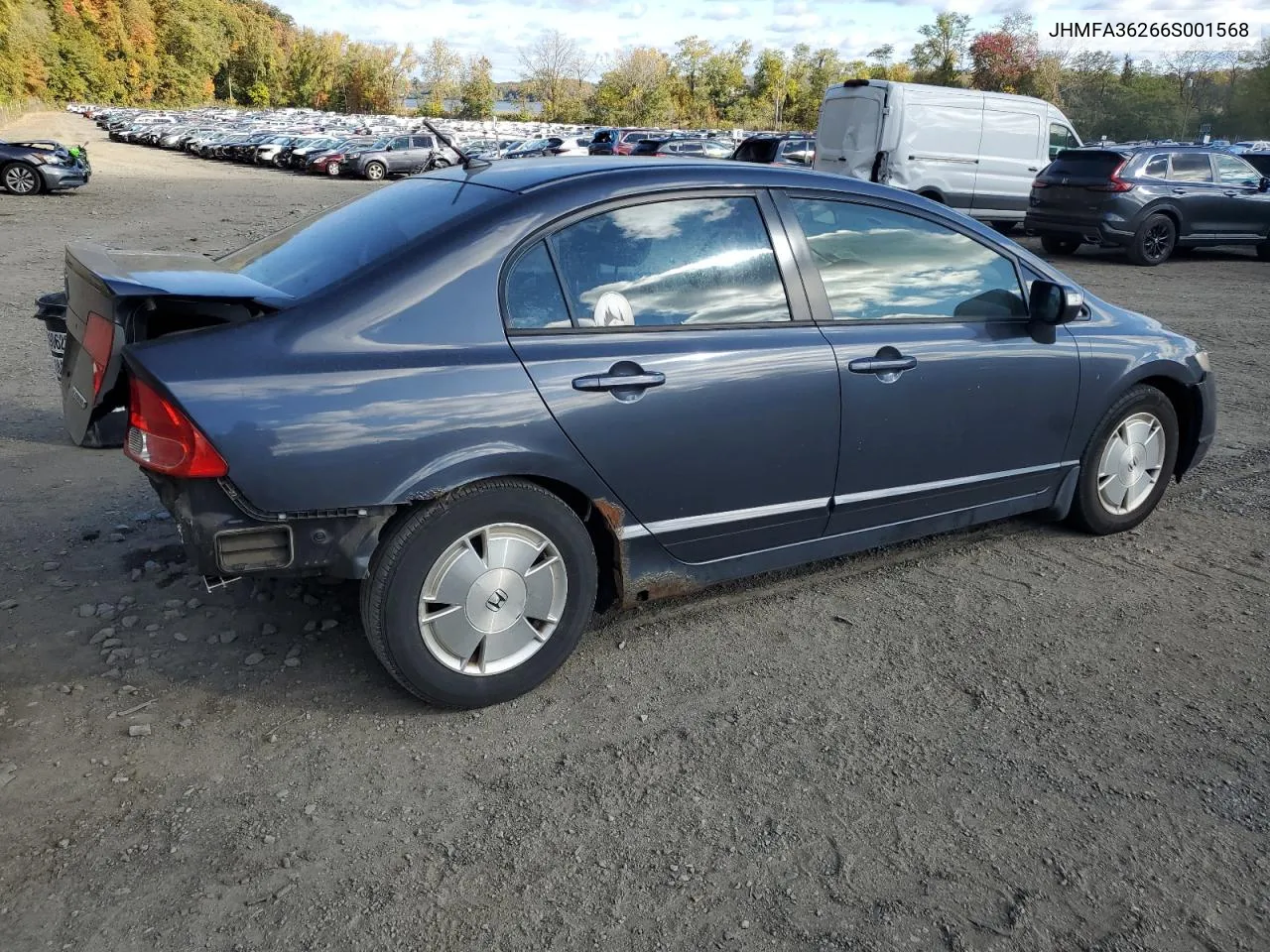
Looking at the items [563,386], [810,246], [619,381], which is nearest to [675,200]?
[810,246]

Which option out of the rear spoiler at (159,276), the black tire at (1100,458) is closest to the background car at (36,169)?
the rear spoiler at (159,276)

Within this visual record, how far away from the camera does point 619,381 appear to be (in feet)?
10.8

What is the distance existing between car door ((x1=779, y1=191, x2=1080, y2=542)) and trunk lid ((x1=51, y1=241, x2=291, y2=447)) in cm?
193

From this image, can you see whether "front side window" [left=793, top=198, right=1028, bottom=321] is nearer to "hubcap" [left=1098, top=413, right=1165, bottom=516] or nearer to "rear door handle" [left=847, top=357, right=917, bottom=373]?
"rear door handle" [left=847, top=357, right=917, bottom=373]

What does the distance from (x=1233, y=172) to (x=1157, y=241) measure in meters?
1.84

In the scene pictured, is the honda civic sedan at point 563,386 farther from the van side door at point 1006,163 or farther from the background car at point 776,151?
the background car at point 776,151

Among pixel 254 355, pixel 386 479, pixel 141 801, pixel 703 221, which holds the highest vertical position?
pixel 703 221

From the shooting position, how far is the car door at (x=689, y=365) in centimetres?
329

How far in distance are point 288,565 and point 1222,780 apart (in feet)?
9.07

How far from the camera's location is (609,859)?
8.72 ft

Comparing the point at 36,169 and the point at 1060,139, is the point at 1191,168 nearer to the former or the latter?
the point at 1060,139

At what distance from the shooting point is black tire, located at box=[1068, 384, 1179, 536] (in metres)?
4.62

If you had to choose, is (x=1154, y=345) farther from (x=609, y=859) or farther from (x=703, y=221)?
(x=609, y=859)

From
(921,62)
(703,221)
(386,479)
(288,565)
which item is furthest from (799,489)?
(921,62)
